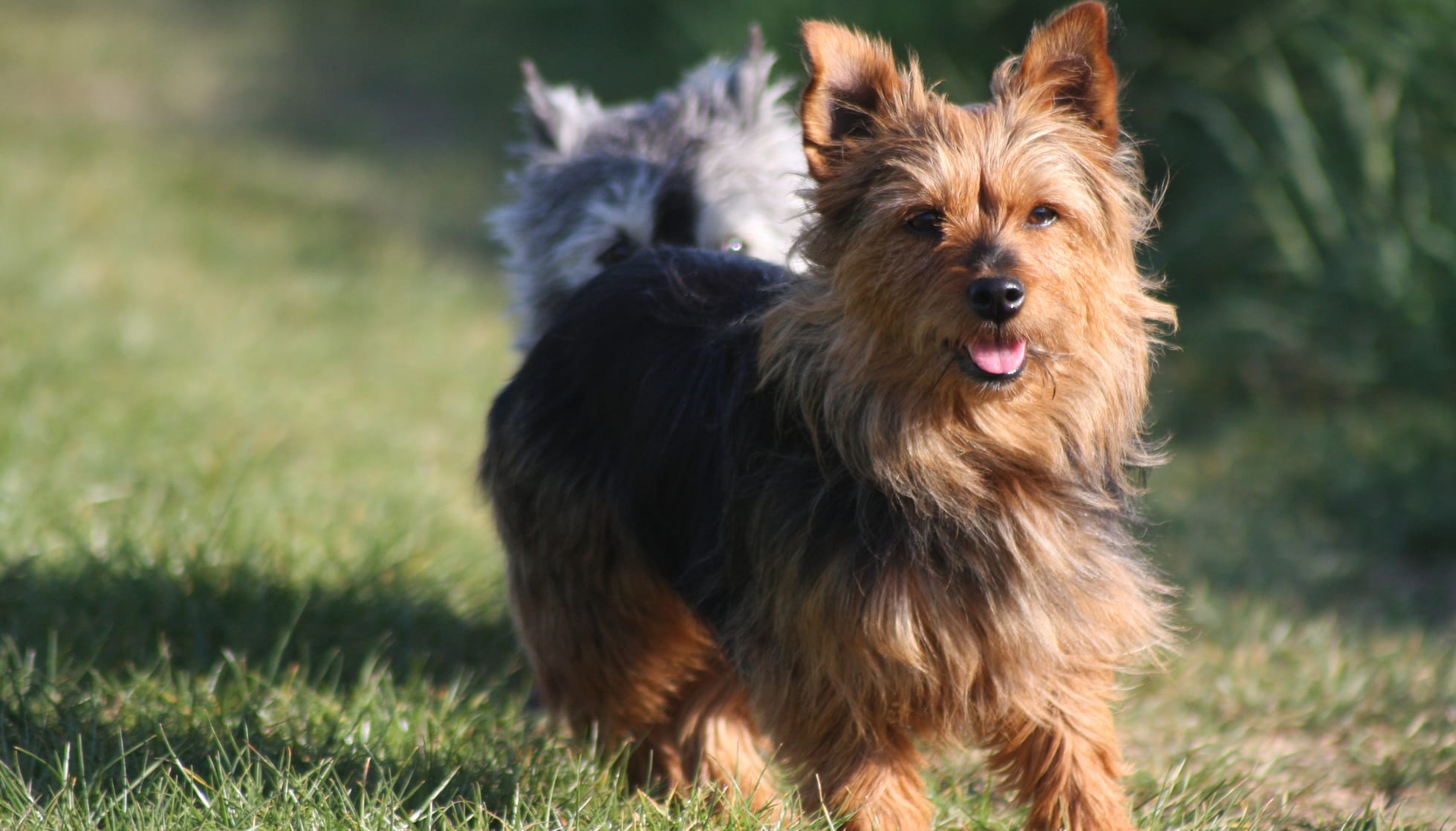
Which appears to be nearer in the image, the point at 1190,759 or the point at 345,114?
the point at 1190,759

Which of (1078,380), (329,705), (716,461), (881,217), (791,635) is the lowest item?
(329,705)

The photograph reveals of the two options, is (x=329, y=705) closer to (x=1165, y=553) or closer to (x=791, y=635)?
(x=791, y=635)

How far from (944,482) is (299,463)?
3.44 metres

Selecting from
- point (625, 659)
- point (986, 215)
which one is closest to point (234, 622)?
point (625, 659)

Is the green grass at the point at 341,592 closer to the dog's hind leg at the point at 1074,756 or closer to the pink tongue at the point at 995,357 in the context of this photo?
the dog's hind leg at the point at 1074,756

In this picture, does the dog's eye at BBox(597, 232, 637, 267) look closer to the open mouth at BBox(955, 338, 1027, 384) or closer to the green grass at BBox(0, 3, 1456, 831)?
the green grass at BBox(0, 3, 1456, 831)

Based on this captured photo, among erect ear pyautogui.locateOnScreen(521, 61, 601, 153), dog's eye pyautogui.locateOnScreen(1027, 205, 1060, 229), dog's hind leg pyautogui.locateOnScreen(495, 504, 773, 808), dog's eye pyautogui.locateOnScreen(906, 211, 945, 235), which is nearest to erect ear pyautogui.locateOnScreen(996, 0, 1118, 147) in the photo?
dog's eye pyautogui.locateOnScreen(1027, 205, 1060, 229)

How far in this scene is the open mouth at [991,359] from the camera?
2.63 metres

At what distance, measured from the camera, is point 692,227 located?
4.16 metres

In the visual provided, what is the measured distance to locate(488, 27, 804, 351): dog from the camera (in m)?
4.14

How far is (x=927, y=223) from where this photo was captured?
2.76 m

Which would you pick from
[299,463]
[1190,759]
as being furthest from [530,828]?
[299,463]

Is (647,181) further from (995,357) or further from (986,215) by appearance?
(995,357)

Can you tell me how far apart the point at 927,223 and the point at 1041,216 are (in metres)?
0.24
